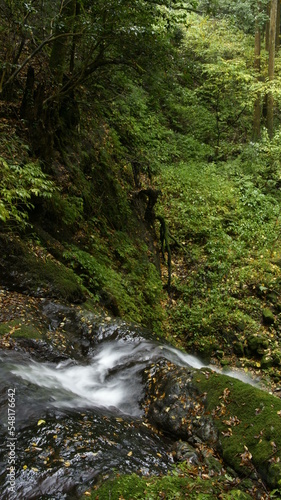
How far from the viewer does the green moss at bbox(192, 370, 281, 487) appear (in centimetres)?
363

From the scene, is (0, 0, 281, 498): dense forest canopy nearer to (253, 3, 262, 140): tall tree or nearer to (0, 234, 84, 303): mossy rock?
(0, 234, 84, 303): mossy rock

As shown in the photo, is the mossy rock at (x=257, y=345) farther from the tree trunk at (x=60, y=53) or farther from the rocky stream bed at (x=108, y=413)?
the tree trunk at (x=60, y=53)

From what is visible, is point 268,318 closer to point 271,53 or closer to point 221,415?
point 221,415

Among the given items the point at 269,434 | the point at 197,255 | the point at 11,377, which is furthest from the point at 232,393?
the point at 197,255

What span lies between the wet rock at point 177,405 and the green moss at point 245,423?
124mm

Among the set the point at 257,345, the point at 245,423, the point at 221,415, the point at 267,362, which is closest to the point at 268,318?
the point at 257,345

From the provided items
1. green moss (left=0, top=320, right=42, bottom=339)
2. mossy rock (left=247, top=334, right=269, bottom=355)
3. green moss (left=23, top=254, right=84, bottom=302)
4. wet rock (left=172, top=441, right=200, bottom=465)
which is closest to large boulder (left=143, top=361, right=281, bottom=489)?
wet rock (left=172, top=441, right=200, bottom=465)

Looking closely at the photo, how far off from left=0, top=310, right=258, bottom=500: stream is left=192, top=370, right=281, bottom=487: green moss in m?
0.65

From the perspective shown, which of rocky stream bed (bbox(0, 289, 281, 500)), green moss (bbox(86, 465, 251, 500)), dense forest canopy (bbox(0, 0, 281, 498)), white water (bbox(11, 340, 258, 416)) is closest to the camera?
green moss (bbox(86, 465, 251, 500))

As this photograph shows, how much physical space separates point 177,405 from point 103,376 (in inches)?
48.1

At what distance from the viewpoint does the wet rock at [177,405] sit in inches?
168

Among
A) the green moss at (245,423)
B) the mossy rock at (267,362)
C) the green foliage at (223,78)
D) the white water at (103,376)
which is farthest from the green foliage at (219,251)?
the green moss at (245,423)

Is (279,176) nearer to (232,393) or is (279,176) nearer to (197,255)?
(197,255)

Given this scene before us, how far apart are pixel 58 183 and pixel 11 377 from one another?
17.6 feet
